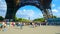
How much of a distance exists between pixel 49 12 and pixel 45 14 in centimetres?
111

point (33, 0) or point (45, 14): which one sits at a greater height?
point (33, 0)

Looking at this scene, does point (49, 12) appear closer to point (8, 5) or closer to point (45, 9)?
point (45, 9)

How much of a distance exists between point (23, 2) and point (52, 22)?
30.2 ft

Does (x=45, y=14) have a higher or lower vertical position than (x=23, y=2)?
lower

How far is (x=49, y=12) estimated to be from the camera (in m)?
44.8

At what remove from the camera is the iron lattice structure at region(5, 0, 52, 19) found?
1714 inches

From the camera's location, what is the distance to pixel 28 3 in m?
45.9

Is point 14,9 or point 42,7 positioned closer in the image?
point 42,7

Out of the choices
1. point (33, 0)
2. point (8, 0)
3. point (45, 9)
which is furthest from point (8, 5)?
point (45, 9)

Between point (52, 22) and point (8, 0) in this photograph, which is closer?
point (8, 0)

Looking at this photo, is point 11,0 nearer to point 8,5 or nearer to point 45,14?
point 8,5

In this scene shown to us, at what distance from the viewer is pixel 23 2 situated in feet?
150

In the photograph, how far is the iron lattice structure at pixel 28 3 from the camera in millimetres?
43531

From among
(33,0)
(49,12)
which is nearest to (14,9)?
(33,0)
